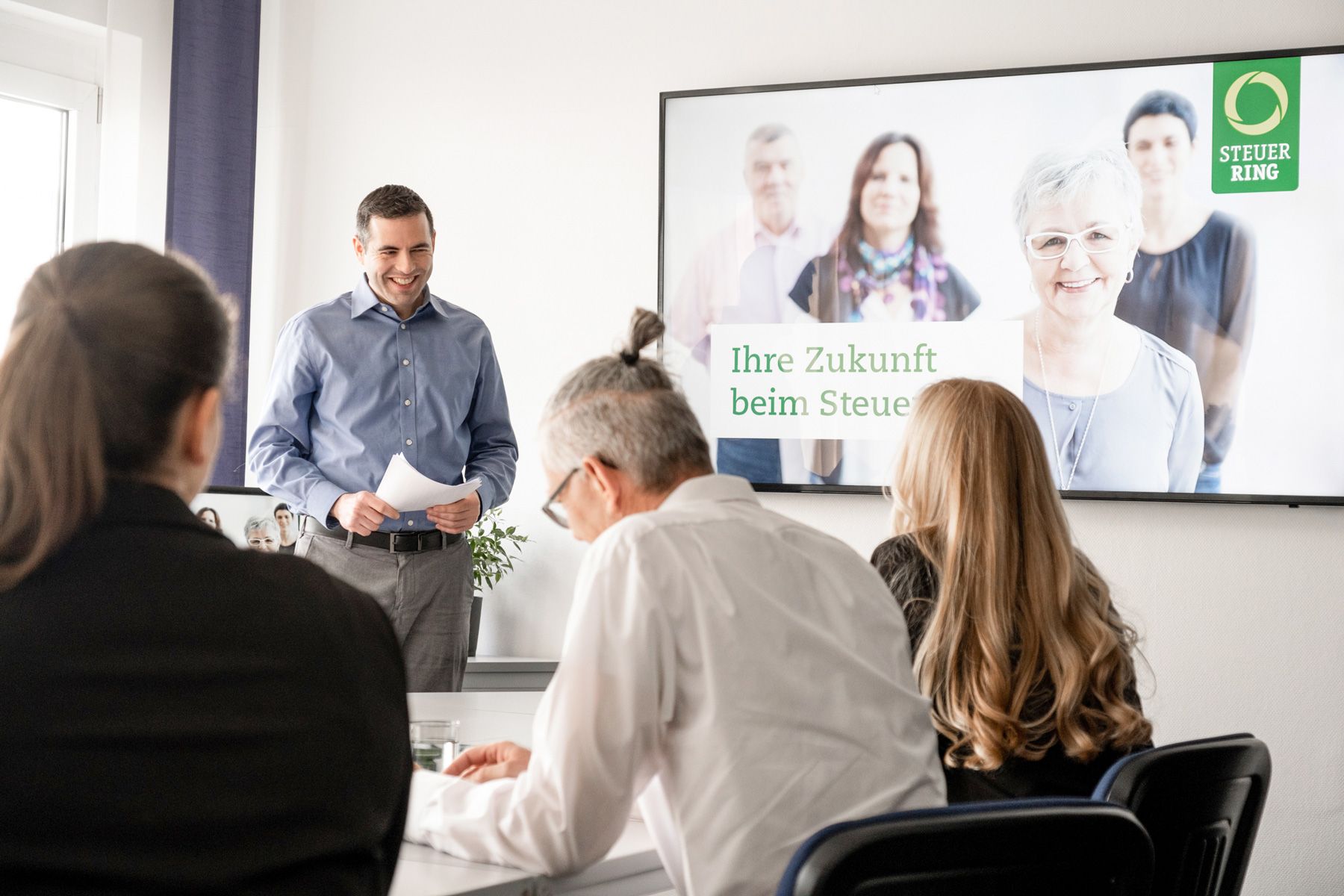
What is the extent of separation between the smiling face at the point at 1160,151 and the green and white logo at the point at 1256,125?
8 cm

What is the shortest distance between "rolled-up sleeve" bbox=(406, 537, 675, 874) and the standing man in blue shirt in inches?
66.2

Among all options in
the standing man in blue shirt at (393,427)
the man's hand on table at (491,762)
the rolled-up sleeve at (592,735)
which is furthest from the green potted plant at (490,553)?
the rolled-up sleeve at (592,735)

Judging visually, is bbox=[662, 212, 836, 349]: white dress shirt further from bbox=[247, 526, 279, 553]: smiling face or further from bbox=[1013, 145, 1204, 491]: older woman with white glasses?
bbox=[247, 526, 279, 553]: smiling face

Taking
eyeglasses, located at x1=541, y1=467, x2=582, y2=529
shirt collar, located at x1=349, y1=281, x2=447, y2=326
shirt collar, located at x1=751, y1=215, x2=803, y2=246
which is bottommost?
eyeglasses, located at x1=541, y1=467, x2=582, y2=529

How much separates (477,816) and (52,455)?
2.23 ft

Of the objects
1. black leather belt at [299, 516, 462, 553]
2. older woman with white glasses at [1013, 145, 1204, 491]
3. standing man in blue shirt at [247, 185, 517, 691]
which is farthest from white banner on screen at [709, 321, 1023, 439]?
black leather belt at [299, 516, 462, 553]

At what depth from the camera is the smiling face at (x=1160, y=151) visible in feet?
11.9

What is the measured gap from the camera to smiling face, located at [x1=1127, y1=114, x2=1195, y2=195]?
3.64 metres

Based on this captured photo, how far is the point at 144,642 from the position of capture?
957 mm

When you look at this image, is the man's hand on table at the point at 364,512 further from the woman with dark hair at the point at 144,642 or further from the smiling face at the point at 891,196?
the woman with dark hair at the point at 144,642

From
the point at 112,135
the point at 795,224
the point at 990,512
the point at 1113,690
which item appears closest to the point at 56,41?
the point at 112,135

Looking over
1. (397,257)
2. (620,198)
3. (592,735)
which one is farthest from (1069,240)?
(592,735)

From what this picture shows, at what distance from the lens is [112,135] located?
4352 millimetres

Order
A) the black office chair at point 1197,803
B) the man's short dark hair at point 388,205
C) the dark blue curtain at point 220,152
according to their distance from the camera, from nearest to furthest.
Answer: the black office chair at point 1197,803 < the man's short dark hair at point 388,205 < the dark blue curtain at point 220,152
